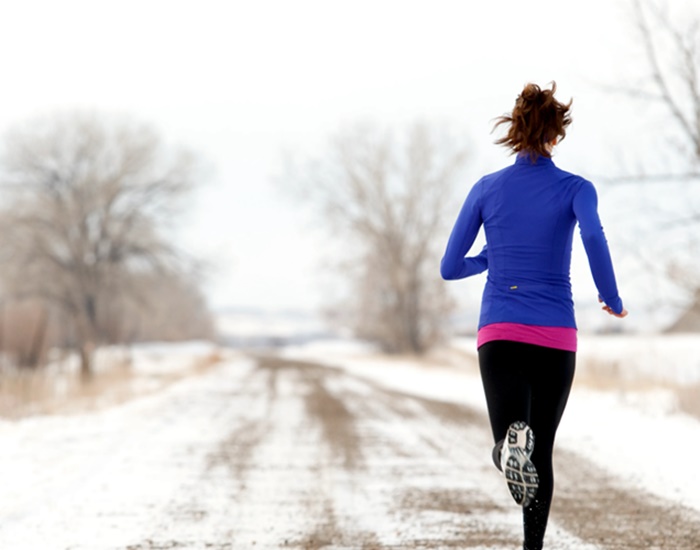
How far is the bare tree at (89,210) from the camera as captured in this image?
1379 inches

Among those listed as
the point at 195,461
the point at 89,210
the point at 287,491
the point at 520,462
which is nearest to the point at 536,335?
the point at 520,462

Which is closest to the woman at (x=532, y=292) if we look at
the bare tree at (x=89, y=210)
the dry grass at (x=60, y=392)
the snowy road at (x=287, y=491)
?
the snowy road at (x=287, y=491)

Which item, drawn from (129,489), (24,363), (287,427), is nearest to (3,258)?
(24,363)

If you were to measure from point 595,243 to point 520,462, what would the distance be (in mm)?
909

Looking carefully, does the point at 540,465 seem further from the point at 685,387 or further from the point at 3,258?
the point at 3,258

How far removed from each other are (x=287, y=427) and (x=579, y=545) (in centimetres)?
673

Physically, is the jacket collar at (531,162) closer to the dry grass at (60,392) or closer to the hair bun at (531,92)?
the hair bun at (531,92)

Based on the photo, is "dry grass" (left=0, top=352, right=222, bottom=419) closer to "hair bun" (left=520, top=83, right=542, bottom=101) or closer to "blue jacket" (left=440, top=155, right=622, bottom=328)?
"blue jacket" (left=440, top=155, right=622, bottom=328)

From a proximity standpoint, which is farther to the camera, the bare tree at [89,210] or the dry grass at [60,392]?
the bare tree at [89,210]

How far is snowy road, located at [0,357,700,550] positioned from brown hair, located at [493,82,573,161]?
2191 millimetres

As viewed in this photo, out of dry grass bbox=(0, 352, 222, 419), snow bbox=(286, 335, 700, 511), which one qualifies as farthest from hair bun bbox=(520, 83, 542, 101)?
dry grass bbox=(0, 352, 222, 419)

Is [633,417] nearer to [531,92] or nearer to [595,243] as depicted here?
[595,243]

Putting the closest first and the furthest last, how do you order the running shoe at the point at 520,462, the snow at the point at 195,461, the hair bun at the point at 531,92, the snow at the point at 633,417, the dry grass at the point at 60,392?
the running shoe at the point at 520,462 < the hair bun at the point at 531,92 < the snow at the point at 195,461 < the snow at the point at 633,417 < the dry grass at the point at 60,392

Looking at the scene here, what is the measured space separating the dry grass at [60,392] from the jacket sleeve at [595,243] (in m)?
9.78
